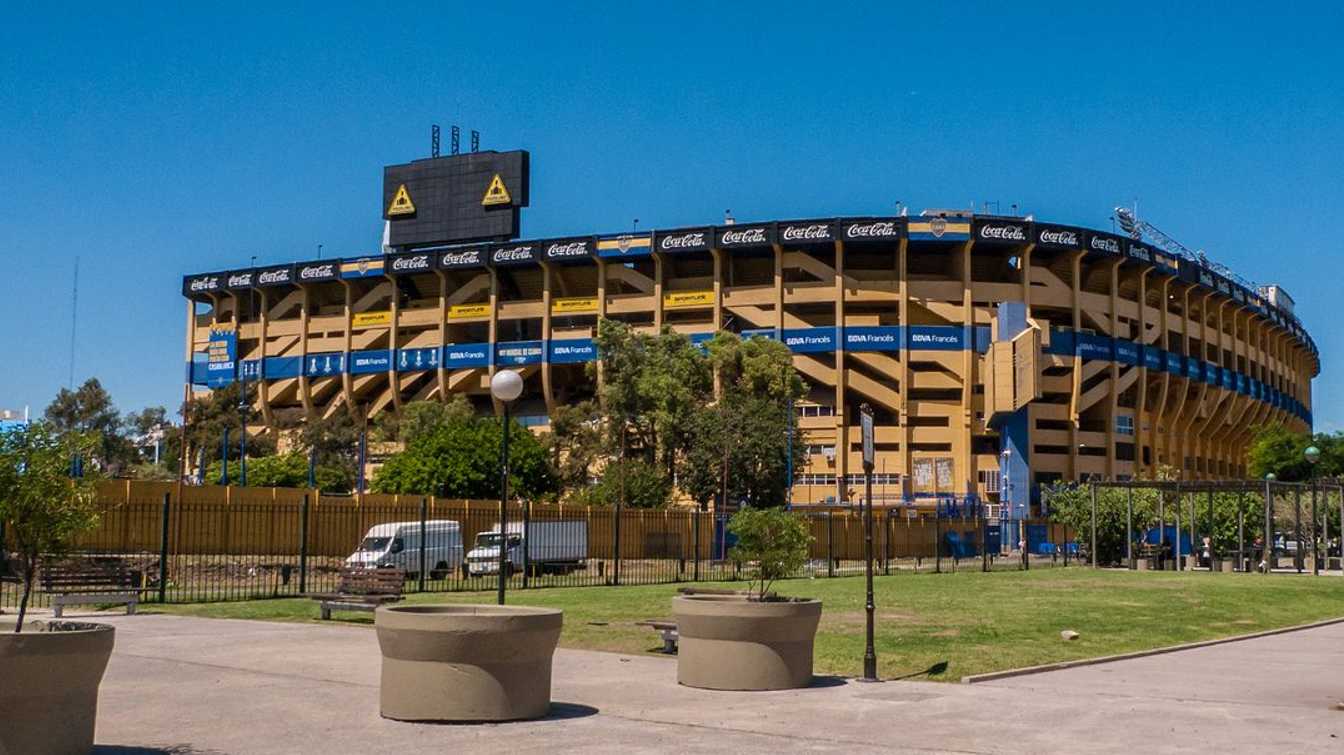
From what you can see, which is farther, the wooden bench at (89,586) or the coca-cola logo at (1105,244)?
the coca-cola logo at (1105,244)

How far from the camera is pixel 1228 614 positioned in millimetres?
24656

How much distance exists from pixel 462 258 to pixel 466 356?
7517 mm

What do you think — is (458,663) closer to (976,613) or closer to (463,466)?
(976,613)

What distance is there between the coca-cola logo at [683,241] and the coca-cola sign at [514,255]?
1060 cm

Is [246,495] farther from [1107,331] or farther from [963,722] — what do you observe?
[1107,331]

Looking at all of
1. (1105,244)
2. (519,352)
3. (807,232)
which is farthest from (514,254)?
(1105,244)

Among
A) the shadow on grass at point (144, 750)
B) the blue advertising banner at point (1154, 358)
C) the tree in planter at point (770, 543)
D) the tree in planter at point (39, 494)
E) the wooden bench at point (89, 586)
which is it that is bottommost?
the shadow on grass at point (144, 750)

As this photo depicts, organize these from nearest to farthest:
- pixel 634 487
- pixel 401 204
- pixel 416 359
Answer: pixel 634 487, pixel 416 359, pixel 401 204

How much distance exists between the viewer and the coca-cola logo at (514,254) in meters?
100

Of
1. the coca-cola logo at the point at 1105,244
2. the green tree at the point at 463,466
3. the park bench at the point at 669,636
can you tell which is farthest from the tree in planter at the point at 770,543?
the coca-cola logo at the point at 1105,244

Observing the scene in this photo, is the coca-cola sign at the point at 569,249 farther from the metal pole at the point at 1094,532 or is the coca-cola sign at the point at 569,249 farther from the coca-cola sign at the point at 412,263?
the metal pole at the point at 1094,532

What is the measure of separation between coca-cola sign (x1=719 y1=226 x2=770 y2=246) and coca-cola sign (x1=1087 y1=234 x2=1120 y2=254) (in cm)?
2253

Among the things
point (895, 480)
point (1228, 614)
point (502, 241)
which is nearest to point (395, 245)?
point (502, 241)

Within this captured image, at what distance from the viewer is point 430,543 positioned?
4025cm
